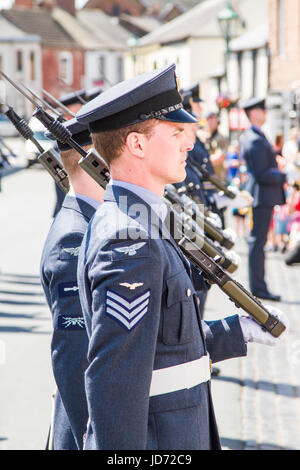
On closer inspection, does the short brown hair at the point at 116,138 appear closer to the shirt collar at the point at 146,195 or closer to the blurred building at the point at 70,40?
the shirt collar at the point at 146,195

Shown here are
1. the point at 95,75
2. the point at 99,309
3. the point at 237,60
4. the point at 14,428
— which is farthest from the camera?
the point at 95,75

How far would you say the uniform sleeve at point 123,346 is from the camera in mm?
2393

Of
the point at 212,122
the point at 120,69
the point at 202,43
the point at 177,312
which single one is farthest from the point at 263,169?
the point at 120,69

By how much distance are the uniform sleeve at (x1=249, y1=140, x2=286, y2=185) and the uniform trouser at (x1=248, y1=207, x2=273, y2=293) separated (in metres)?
0.37

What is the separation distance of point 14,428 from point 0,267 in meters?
6.63

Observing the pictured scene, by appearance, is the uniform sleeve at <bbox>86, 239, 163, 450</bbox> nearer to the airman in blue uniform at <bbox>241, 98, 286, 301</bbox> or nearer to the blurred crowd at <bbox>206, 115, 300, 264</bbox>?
the airman in blue uniform at <bbox>241, 98, 286, 301</bbox>

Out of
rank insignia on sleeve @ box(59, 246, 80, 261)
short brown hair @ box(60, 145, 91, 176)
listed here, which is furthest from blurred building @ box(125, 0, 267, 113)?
rank insignia on sleeve @ box(59, 246, 80, 261)

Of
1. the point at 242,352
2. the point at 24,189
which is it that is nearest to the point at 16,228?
the point at 24,189

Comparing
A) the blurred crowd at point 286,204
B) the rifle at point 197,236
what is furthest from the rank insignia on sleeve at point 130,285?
the blurred crowd at point 286,204

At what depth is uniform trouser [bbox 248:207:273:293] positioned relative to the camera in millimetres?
9602

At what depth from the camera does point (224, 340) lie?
3.00m

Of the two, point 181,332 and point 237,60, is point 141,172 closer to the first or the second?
point 181,332

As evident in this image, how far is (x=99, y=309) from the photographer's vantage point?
2436 mm
